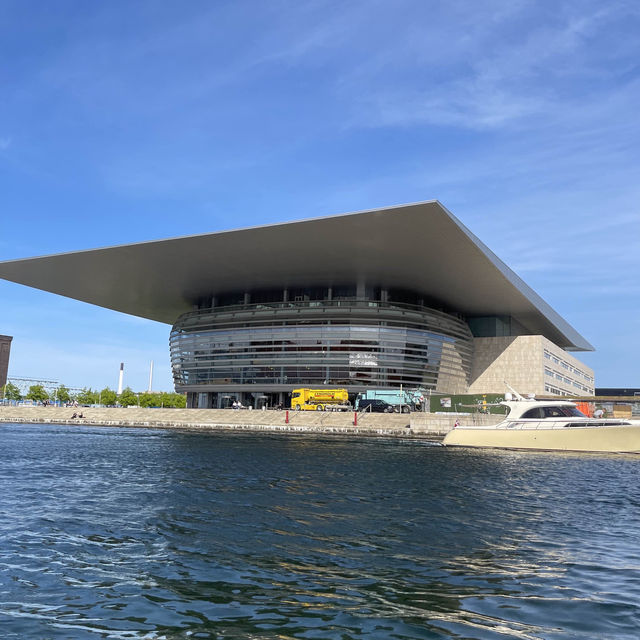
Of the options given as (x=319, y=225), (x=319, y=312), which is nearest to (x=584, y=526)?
(x=319, y=225)

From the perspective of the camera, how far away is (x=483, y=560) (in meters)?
8.74

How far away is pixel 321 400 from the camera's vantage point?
64.9m

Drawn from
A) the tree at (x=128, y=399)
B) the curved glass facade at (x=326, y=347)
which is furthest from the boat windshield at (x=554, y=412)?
the tree at (x=128, y=399)

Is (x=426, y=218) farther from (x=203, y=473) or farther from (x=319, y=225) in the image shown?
(x=203, y=473)

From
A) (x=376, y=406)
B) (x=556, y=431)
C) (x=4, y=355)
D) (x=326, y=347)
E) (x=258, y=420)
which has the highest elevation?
(x=4, y=355)

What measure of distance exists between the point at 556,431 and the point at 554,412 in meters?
1.29

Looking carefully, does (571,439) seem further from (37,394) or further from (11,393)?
(11,393)

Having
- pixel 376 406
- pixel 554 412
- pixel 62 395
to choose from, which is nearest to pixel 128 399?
pixel 62 395

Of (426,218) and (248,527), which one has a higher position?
(426,218)

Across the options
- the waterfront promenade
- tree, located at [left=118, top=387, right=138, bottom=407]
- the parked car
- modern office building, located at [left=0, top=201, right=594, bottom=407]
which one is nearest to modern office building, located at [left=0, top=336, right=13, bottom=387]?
tree, located at [left=118, top=387, right=138, bottom=407]

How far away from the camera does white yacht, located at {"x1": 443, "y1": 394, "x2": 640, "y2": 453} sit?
28.5 meters

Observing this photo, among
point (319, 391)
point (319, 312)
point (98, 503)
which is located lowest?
point (98, 503)

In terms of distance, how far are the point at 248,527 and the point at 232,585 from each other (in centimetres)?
355

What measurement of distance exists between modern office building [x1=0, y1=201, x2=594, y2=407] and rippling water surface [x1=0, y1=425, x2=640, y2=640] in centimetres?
3673
